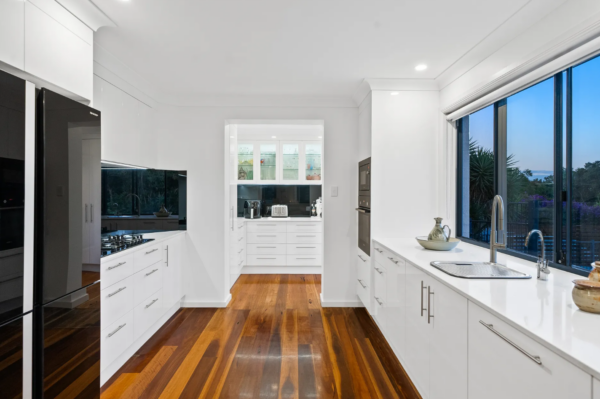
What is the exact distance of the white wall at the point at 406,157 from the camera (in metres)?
3.06

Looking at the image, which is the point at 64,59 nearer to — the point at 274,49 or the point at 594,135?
the point at 274,49

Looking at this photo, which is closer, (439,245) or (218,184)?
(439,245)

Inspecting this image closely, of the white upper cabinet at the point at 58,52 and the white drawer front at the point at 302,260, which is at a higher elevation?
the white upper cabinet at the point at 58,52

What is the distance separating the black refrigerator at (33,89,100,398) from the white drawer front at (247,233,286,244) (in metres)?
3.19

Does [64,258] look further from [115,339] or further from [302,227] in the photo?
[302,227]

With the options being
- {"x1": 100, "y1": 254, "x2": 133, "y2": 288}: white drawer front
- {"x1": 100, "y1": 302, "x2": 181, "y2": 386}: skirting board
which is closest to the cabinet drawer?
{"x1": 100, "y1": 302, "x2": 181, "y2": 386}: skirting board

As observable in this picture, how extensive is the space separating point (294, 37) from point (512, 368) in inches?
88.2

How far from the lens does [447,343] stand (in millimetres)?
1565

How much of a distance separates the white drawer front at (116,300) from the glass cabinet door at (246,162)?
311 centimetres

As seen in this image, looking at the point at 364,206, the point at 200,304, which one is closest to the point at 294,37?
the point at 364,206

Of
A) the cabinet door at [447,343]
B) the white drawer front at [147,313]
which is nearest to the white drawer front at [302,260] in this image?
the white drawer front at [147,313]

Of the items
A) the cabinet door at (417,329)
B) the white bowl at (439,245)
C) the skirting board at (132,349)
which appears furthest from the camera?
the white bowl at (439,245)

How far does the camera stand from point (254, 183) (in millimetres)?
5309

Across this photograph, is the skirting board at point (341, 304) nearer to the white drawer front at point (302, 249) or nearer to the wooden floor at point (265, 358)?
the wooden floor at point (265, 358)
